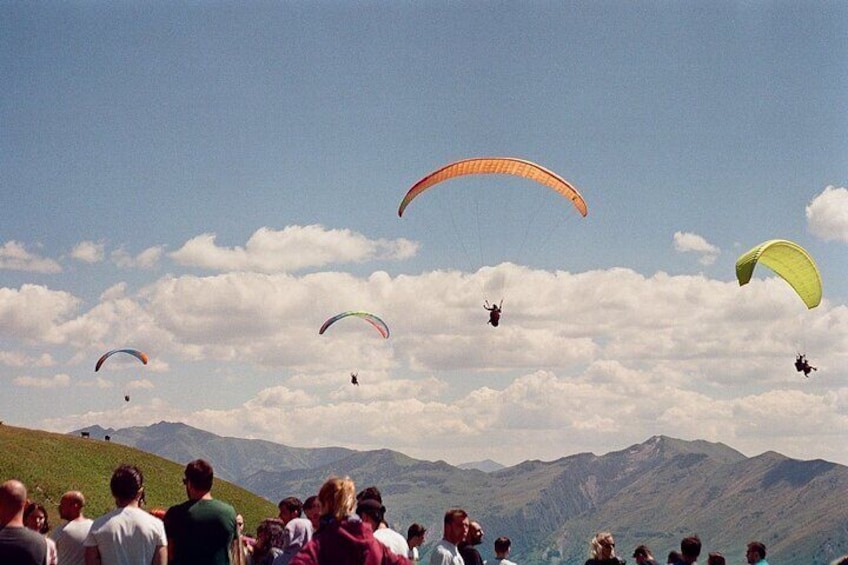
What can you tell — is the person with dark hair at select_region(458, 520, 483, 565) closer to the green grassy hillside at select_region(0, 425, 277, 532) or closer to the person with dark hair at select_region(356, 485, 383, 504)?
the person with dark hair at select_region(356, 485, 383, 504)

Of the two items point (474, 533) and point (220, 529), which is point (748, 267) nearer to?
point (474, 533)

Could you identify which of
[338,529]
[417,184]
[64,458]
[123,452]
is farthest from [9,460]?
[338,529]

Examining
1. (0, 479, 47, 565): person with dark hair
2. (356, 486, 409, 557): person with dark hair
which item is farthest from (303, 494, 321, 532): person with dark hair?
(0, 479, 47, 565): person with dark hair

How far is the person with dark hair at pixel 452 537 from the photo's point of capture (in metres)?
11.9

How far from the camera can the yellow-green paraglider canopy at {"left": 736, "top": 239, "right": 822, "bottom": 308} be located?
37.7 meters

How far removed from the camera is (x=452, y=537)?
12.0m

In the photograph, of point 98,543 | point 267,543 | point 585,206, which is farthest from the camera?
point 585,206

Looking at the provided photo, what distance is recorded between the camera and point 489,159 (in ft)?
124

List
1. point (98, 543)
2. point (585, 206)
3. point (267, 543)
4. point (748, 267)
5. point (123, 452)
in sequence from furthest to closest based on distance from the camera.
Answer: point (123, 452) < point (585, 206) < point (748, 267) < point (267, 543) < point (98, 543)

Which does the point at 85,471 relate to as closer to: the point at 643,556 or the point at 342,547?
the point at 643,556

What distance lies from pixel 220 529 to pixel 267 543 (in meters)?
3.52

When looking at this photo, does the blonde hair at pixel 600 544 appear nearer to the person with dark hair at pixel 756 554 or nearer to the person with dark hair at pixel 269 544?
the person with dark hair at pixel 269 544

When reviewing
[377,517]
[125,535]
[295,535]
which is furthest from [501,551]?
[125,535]

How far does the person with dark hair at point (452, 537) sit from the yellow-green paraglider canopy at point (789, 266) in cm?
2763
